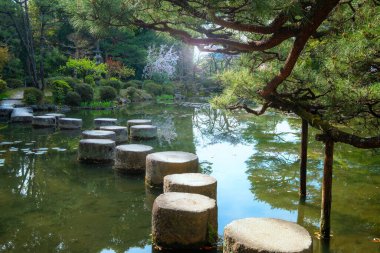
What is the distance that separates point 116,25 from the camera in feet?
14.2

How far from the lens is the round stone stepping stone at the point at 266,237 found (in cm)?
331

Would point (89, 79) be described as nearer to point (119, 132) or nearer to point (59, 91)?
point (59, 91)

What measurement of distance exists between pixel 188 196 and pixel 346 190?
11.6 feet

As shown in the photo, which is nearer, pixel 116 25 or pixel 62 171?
pixel 116 25

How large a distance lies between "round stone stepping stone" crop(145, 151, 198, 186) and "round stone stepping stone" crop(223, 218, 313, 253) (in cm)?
267

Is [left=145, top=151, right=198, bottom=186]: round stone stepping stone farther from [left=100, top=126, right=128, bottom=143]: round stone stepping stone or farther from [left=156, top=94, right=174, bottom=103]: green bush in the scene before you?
[left=156, top=94, right=174, bottom=103]: green bush

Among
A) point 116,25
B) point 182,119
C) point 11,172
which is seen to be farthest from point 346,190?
point 182,119

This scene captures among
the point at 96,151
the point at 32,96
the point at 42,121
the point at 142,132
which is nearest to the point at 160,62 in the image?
the point at 32,96

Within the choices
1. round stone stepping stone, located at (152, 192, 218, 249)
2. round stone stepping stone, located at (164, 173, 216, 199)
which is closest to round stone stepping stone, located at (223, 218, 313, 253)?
round stone stepping stone, located at (152, 192, 218, 249)

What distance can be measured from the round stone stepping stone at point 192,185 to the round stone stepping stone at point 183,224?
2.32 ft

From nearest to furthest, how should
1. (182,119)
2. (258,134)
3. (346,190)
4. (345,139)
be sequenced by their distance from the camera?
(345,139) → (346,190) → (258,134) → (182,119)

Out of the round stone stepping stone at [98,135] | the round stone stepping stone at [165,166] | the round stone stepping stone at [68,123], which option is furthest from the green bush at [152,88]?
the round stone stepping stone at [165,166]

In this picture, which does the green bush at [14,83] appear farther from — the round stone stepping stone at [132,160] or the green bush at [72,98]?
the round stone stepping stone at [132,160]

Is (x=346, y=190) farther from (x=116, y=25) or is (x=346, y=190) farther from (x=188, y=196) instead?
(x=116, y=25)
